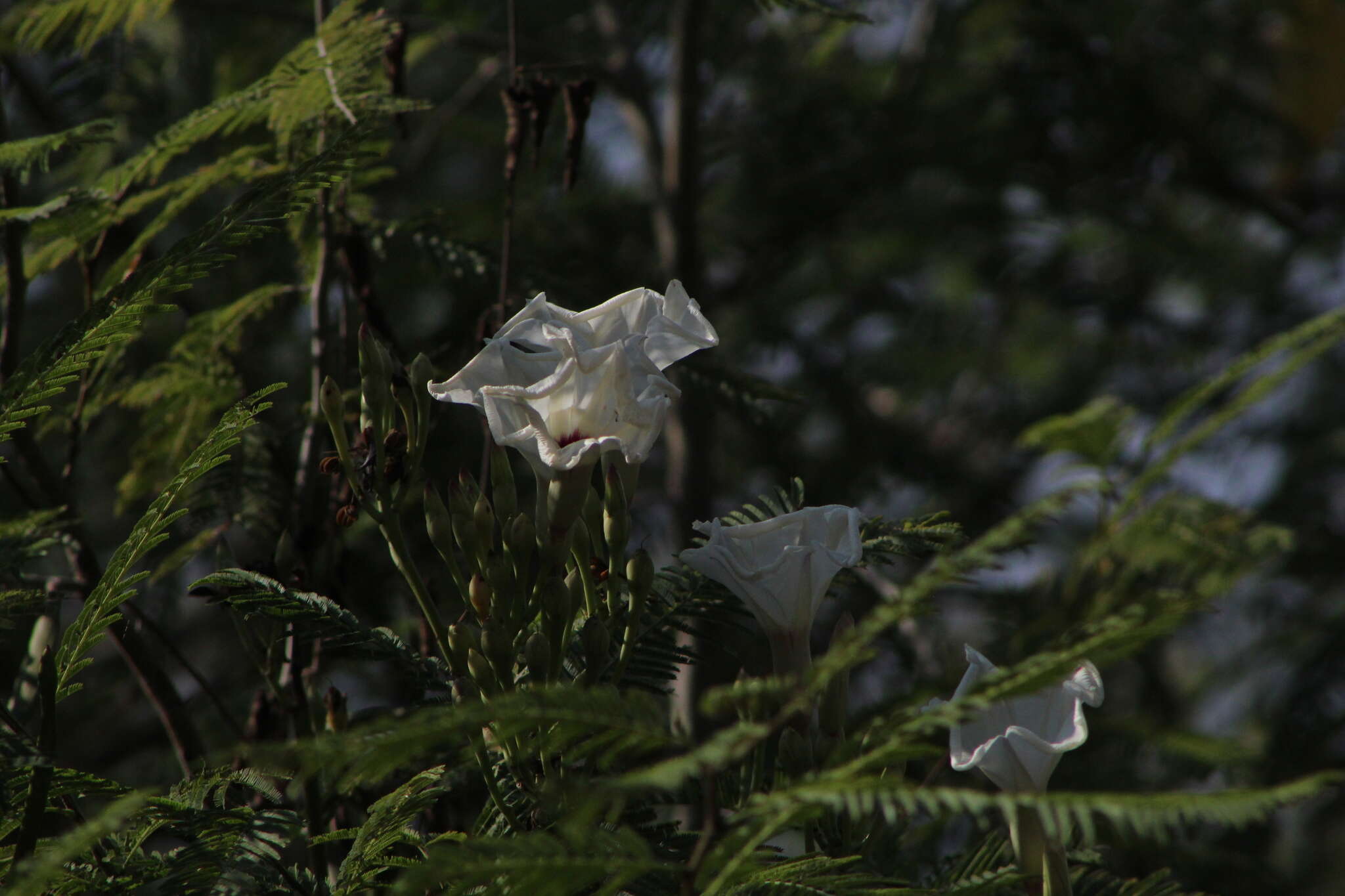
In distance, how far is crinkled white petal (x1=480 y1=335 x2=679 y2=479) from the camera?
3.23ft

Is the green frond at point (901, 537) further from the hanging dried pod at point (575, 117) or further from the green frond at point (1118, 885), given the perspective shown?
the hanging dried pod at point (575, 117)

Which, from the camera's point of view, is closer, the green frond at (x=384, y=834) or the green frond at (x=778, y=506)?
the green frond at (x=384, y=834)

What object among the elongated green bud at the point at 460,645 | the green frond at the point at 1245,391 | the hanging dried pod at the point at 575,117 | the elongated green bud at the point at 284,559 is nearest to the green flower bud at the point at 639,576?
the elongated green bud at the point at 460,645

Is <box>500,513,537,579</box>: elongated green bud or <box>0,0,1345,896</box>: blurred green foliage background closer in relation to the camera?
<box>500,513,537,579</box>: elongated green bud

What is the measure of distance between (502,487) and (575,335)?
20 centimetres

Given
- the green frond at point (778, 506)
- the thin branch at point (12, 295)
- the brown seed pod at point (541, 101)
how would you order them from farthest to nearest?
the brown seed pod at point (541, 101), the thin branch at point (12, 295), the green frond at point (778, 506)

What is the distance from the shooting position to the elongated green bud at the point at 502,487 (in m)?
1.12

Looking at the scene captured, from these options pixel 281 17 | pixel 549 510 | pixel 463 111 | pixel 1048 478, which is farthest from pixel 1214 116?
pixel 549 510

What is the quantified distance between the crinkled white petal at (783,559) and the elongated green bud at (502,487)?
0.18 m

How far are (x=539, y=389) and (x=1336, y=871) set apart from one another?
5.38 metres

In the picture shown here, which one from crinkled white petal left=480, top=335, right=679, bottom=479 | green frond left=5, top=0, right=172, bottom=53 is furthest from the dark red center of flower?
green frond left=5, top=0, right=172, bottom=53

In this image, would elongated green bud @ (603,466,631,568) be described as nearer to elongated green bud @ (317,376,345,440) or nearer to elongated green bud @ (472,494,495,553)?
elongated green bud @ (472,494,495,553)

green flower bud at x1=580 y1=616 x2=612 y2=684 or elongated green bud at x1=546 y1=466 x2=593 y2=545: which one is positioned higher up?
elongated green bud at x1=546 y1=466 x2=593 y2=545

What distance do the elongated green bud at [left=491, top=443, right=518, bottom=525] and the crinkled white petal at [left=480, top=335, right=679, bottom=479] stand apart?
9 centimetres
